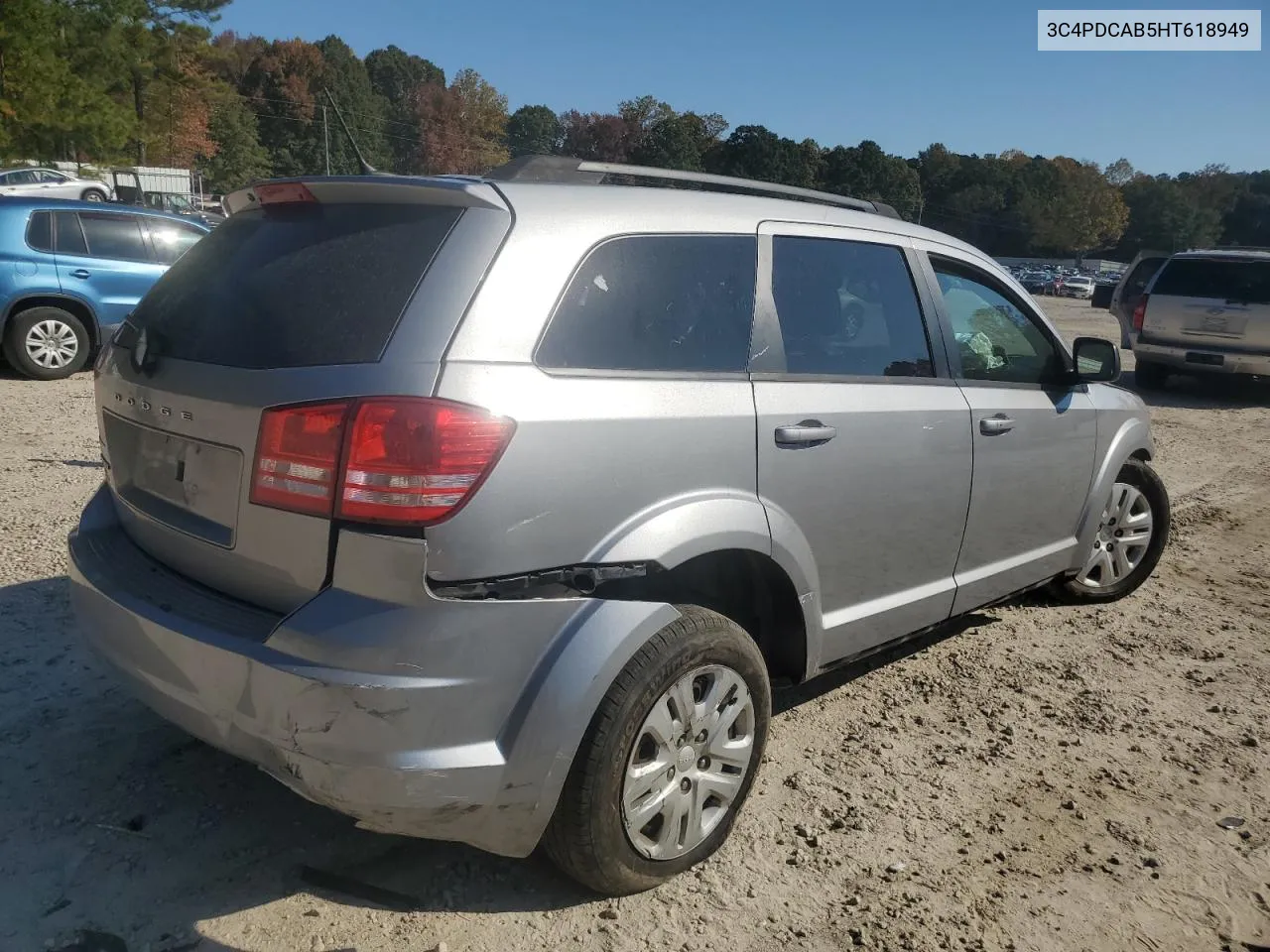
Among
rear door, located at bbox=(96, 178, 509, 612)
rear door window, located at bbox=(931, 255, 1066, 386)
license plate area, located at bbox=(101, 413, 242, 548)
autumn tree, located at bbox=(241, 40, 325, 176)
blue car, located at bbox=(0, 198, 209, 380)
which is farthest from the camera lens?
autumn tree, located at bbox=(241, 40, 325, 176)

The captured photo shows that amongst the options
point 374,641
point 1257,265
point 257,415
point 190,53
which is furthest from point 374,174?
point 190,53

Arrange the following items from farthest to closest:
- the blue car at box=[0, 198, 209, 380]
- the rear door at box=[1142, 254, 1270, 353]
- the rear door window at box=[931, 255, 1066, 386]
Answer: the rear door at box=[1142, 254, 1270, 353], the blue car at box=[0, 198, 209, 380], the rear door window at box=[931, 255, 1066, 386]

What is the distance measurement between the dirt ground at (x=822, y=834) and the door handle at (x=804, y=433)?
1.17 m

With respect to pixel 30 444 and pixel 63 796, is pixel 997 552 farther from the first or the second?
pixel 30 444

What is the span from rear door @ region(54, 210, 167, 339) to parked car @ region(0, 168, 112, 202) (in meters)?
4.70

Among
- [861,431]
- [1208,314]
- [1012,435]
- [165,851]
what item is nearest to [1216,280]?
[1208,314]

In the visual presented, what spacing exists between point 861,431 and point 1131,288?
44.4ft

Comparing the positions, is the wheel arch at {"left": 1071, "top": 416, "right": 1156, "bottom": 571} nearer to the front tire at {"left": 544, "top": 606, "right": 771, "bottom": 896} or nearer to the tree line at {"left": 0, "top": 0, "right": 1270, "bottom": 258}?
the front tire at {"left": 544, "top": 606, "right": 771, "bottom": 896}

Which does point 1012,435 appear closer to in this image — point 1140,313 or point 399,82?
point 1140,313

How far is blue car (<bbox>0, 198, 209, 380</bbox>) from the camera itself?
9.73 metres

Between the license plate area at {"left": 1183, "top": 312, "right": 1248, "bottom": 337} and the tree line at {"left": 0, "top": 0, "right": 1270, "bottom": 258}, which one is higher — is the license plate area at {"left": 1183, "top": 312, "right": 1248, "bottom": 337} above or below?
below

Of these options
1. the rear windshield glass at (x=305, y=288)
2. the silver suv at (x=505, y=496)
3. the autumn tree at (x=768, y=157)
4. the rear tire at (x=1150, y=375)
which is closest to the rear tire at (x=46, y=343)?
the silver suv at (x=505, y=496)

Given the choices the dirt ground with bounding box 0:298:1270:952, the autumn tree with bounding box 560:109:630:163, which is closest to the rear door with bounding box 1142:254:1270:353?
the dirt ground with bounding box 0:298:1270:952

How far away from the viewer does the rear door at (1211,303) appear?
12172mm
